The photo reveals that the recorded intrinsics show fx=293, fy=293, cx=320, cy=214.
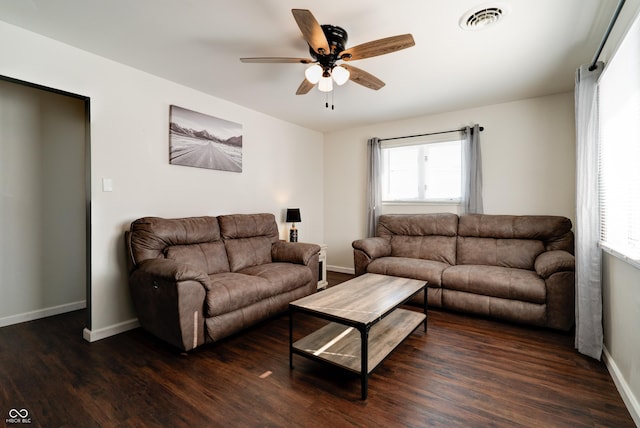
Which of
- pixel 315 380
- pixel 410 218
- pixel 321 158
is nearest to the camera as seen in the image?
pixel 315 380

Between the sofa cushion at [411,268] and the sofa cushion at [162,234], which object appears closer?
the sofa cushion at [162,234]

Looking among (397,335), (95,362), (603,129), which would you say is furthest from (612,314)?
(95,362)

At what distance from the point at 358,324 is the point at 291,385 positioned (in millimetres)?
628

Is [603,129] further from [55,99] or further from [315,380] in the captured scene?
[55,99]

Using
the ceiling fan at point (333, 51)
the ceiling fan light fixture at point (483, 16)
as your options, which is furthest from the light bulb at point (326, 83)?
the ceiling fan light fixture at point (483, 16)

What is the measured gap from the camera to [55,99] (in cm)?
318

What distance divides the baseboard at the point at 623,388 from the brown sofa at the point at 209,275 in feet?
8.25

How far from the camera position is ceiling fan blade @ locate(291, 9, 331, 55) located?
5.42 feet

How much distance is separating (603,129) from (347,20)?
82.1 inches

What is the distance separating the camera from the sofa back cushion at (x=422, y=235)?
3869mm

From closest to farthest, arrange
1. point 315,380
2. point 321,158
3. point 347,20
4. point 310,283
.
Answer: point 315,380, point 347,20, point 310,283, point 321,158

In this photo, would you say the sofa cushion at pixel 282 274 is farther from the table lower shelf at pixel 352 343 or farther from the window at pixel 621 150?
the window at pixel 621 150

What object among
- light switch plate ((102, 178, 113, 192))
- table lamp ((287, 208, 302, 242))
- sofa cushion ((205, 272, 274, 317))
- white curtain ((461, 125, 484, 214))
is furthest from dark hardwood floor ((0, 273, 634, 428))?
table lamp ((287, 208, 302, 242))

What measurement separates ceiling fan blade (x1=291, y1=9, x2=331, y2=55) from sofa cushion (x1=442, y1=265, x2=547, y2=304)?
102 inches
